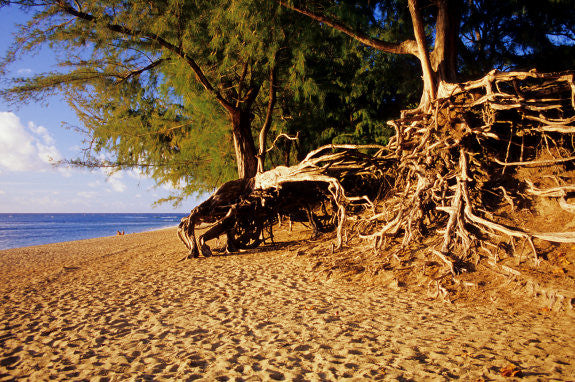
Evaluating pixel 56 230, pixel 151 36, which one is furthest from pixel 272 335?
pixel 56 230

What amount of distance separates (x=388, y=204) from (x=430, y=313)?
348 centimetres

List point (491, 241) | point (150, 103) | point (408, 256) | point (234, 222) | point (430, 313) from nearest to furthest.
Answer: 1. point (430, 313)
2. point (491, 241)
3. point (408, 256)
4. point (234, 222)
5. point (150, 103)

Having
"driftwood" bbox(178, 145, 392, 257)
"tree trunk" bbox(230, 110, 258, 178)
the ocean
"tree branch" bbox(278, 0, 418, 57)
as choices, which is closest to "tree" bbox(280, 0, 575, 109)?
"tree branch" bbox(278, 0, 418, 57)

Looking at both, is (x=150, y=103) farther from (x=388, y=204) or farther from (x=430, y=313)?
(x=430, y=313)

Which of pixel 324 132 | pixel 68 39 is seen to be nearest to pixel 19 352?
pixel 68 39

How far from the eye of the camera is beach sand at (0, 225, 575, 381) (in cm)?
310

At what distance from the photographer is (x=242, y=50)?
30.2ft

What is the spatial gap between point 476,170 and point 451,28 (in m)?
3.04

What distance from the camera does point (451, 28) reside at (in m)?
7.29

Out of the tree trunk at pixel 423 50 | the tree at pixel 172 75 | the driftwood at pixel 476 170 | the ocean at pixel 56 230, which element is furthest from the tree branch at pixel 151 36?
the ocean at pixel 56 230

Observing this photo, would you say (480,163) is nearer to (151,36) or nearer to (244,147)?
(244,147)

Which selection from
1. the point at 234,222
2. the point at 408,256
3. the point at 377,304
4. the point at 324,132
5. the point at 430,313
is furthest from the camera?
the point at 324,132

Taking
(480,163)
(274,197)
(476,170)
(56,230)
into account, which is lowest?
(56,230)

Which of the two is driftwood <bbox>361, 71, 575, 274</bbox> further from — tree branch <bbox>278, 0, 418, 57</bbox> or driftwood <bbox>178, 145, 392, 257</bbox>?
tree branch <bbox>278, 0, 418, 57</bbox>
